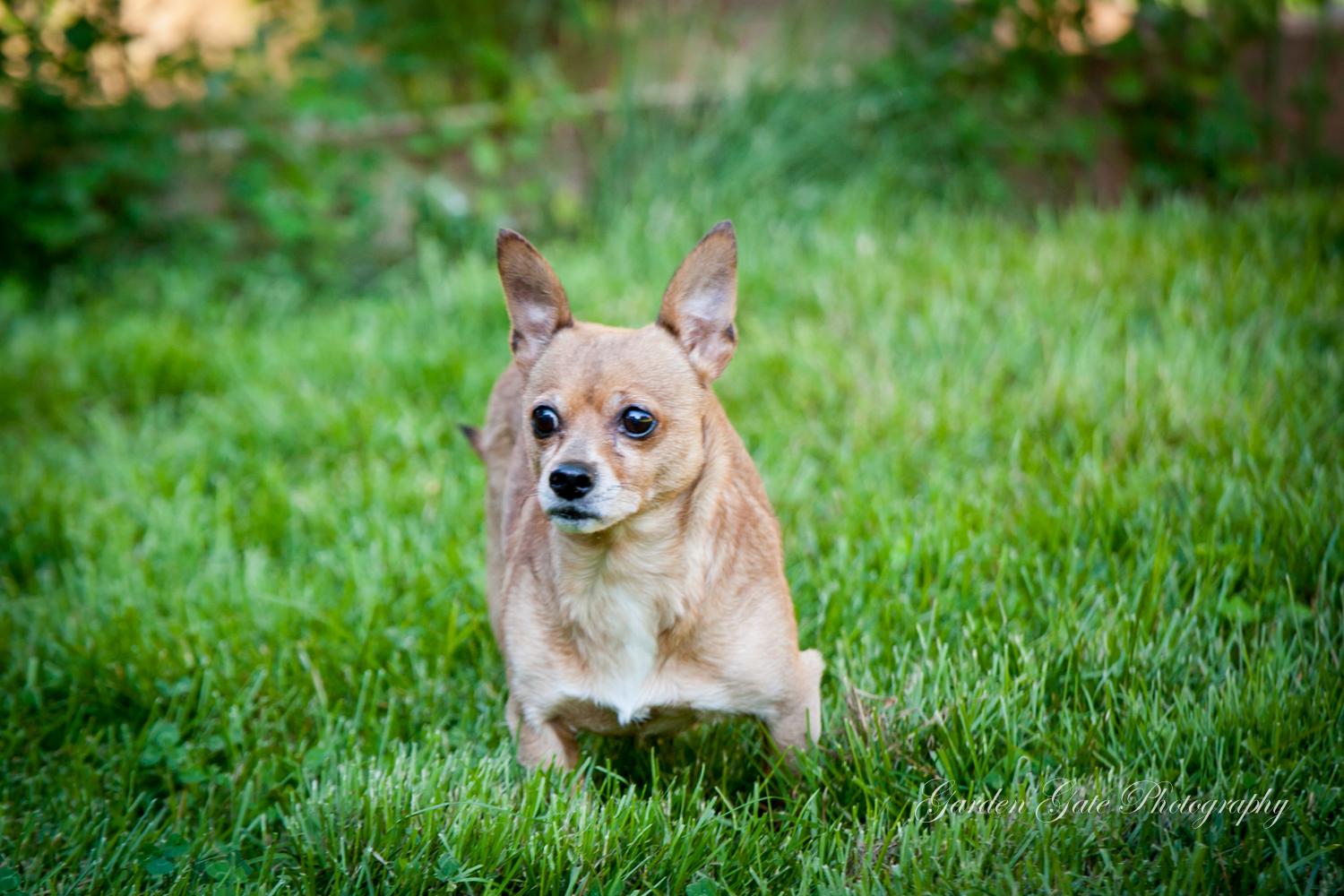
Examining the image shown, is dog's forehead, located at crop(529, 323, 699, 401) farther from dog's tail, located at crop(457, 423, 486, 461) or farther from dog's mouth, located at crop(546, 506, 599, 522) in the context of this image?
dog's tail, located at crop(457, 423, 486, 461)

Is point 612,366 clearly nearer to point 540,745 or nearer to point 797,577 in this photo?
point 540,745

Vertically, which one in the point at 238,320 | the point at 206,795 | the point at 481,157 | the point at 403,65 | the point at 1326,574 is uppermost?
the point at 403,65

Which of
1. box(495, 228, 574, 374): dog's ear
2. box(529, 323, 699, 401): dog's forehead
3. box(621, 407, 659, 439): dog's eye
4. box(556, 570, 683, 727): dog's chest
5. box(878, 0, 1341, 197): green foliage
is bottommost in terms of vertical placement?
box(556, 570, 683, 727): dog's chest

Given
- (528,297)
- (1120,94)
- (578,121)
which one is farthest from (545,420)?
(1120,94)

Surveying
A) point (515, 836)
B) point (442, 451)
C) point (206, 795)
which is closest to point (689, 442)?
point (515, 836)

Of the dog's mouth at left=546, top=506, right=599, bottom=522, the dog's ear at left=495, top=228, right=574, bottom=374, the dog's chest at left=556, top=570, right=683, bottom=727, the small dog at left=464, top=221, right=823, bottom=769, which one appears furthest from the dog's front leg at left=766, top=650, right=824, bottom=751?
the dog's ear at left=495, top=228, right=574, bottom=374

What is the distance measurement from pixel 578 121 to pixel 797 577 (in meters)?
3.77

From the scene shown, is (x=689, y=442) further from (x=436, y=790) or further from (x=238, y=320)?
(x=238, y=320)

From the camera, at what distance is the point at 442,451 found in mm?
4293

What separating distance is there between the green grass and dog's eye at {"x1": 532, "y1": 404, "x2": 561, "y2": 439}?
0.69 metres

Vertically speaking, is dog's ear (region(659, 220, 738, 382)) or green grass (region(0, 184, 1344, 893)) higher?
dog's ear (region(659, 220, 738, 382))

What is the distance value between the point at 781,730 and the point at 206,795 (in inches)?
50.3

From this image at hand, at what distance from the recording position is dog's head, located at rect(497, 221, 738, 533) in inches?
91.6

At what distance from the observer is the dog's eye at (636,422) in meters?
2.40
